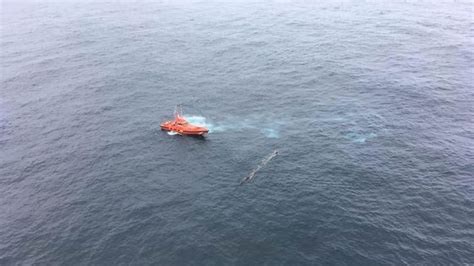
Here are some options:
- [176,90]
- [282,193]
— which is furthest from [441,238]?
[176,90]

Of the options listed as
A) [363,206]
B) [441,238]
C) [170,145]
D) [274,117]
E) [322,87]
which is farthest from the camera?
[322,87]

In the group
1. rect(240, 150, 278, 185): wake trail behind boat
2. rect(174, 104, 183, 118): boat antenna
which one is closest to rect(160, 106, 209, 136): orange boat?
rect(174, 104, 183, 118): boat antenna

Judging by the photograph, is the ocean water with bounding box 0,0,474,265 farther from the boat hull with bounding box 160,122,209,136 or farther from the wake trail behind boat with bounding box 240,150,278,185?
the boat hull with bounding box 160,122,209,136

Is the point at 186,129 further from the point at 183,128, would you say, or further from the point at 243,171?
the point at 243,171

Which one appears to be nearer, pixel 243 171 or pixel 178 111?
pixel 243 171

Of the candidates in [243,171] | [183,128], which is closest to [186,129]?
[183,128]

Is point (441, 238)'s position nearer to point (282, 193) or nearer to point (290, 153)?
point (282, 193)
